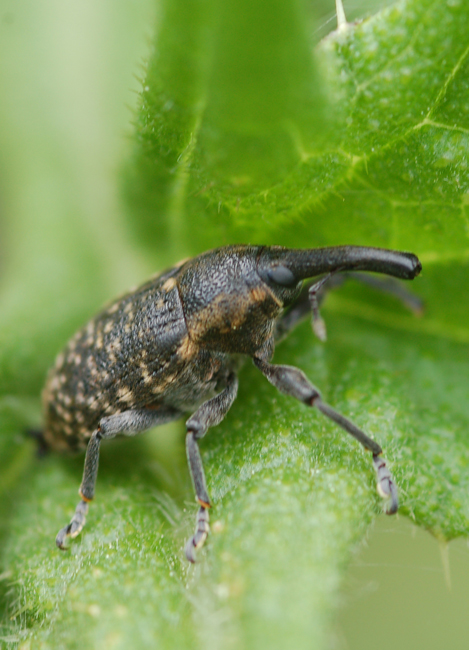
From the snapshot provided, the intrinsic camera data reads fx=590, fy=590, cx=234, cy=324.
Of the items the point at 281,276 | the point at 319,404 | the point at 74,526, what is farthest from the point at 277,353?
the point at 74,526

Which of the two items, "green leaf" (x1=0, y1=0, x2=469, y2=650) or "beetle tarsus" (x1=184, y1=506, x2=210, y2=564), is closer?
"green leaf" (x1=0, y1=0, x2=469, y2=650)

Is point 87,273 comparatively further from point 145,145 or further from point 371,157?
point 371,157

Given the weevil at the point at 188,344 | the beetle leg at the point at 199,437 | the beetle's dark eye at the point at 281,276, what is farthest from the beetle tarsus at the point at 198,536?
the beetle's dark eye at the point at 281,276

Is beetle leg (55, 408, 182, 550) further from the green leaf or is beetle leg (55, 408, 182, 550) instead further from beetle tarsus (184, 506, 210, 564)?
beetle tarsus (184, 506, 210, 564)

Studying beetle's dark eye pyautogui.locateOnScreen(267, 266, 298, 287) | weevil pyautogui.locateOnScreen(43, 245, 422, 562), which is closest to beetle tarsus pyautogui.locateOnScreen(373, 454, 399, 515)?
weevil pyautogui.locateOnScreen(43, 245, 422, 562)

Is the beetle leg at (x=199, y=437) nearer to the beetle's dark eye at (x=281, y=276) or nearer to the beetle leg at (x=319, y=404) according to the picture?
the beetle leg at (x=319, y=404)
